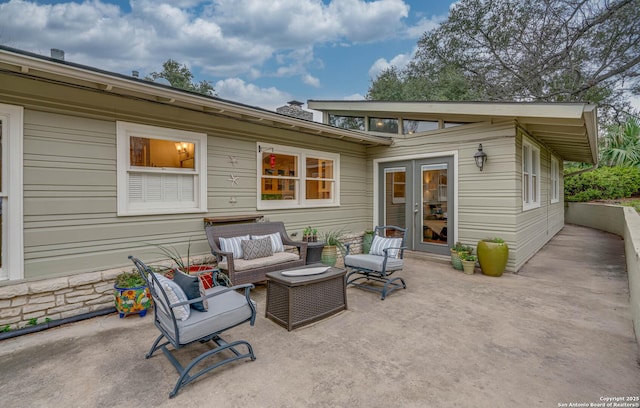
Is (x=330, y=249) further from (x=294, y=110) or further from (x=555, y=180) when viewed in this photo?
(x=555, y=180)

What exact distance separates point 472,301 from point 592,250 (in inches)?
238

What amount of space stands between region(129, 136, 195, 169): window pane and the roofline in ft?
1.99

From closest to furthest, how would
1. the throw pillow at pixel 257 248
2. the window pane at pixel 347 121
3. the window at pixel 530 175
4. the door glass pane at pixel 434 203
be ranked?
the throw pillow at pixel 257 248 → the window at pixel 530 175 → the door glass pane at pixel 434 203 → the window pane at pixel 347 121

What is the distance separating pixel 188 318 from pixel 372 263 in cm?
276

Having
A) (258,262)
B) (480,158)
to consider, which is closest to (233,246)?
(258,262)

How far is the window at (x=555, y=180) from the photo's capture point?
985cm

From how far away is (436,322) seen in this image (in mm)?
3340

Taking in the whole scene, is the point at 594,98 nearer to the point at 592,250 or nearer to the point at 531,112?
the point at 592,250

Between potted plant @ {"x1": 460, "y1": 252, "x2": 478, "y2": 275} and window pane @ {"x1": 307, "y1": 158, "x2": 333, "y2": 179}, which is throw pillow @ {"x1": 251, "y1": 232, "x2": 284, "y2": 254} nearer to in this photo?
window pane @ {"x1": 307, "y1": 158, "x2": 333, "y2": 179}

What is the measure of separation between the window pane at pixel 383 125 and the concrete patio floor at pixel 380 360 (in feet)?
14.5

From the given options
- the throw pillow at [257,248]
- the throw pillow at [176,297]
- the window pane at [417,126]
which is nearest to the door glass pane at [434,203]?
the window pane at [417,126]

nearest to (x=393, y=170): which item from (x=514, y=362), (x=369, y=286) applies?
(x=369, y=286)

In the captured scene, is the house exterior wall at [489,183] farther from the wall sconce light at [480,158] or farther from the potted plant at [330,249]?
the potted plant at [330,249]

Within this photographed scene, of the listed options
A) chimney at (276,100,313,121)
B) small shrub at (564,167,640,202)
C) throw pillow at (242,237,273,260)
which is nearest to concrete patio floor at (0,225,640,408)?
throw pillow at (242,237,273,260)
